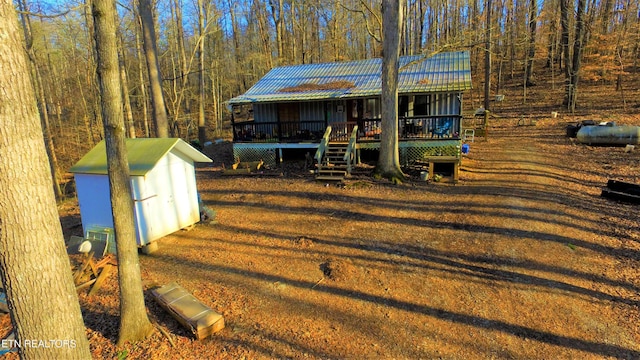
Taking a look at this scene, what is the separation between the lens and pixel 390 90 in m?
12.3

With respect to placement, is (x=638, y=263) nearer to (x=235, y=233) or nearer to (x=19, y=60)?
(x=235, y=233)

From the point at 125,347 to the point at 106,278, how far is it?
2.67 meters

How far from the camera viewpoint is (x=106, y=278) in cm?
714

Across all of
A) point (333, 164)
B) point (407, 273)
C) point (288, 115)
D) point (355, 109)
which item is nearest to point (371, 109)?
point (355, 109)

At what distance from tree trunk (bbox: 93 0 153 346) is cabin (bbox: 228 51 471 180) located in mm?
8881

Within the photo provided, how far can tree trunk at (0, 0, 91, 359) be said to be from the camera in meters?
2.75

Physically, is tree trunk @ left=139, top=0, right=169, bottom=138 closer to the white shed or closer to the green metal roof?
the green metal roof

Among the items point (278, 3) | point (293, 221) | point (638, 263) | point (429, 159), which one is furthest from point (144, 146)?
point (278, 3)

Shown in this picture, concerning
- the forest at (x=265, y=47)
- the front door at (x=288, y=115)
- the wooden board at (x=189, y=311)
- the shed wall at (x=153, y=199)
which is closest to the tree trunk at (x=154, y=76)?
the forest at (x=265, y=47)

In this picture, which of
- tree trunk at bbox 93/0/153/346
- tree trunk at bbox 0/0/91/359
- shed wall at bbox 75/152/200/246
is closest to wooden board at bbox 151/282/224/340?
tree trunk at bbox 93/0/153/346

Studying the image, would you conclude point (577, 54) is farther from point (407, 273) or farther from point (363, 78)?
point (407, 273)

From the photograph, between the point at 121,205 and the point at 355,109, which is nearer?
the point at 121,205

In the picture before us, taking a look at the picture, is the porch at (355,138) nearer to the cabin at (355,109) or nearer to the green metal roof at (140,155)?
the cabin at (355,109)

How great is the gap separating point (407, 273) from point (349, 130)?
11.0 meters
